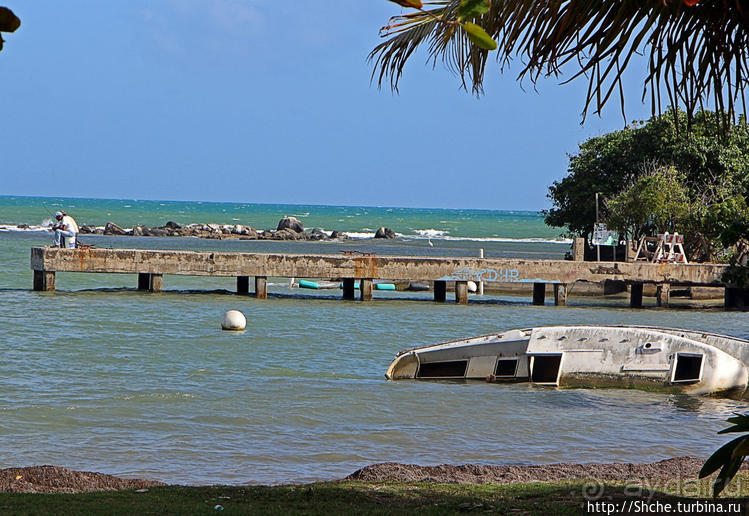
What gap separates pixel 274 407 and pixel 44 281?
18.5 metres

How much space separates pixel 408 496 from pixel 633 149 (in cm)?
3197

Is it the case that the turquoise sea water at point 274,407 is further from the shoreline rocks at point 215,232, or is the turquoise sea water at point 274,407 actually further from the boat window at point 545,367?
the shoreline rocks at point 215,232

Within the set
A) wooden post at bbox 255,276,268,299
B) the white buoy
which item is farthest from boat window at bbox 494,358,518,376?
wooden post at bbox 255,276,268,299

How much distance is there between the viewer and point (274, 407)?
12.6 m

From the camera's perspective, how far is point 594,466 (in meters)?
8.99

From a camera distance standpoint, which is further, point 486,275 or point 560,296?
point 560,296

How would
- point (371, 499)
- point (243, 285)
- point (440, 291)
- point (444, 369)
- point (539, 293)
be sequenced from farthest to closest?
point (243, 285), point (440, 291), point (539, 293), point (444, 369), point (371, 499)

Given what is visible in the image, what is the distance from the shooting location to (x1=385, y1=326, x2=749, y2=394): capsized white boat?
14031mm

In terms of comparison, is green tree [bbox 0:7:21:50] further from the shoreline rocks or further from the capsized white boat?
the shoreline rocks

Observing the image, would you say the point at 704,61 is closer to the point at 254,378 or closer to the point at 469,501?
the point at 469,501

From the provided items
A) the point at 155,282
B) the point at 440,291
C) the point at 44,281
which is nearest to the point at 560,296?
the point at 440,291

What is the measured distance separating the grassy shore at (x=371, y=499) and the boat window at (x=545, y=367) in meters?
7.06

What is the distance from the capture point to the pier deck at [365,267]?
89.5 ft

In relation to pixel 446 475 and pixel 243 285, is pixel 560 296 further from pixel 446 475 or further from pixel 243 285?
pixel 446 475
